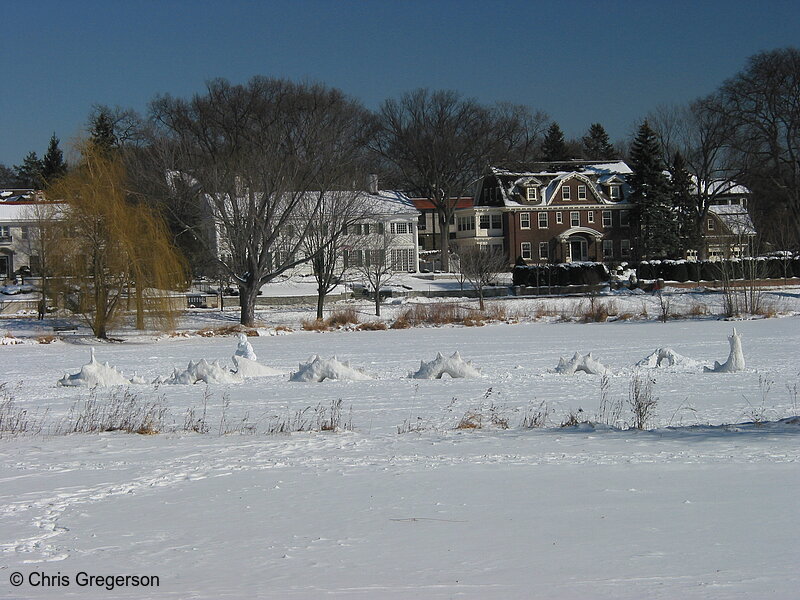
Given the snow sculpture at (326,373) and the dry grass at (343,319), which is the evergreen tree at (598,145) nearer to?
the dry grass at (343,319)

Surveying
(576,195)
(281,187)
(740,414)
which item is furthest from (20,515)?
(576,195)

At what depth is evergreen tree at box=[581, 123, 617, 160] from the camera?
117 meters

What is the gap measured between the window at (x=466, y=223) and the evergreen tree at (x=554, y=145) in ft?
80.9

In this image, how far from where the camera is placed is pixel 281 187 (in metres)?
50.8

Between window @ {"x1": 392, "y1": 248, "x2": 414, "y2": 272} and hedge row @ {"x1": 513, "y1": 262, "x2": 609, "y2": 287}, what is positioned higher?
window @ {"x1": 392, "y1": 248, "x2": 414, "y2": 272}

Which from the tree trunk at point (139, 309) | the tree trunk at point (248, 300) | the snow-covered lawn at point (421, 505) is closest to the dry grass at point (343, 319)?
the tree trunk at point (248, 300)

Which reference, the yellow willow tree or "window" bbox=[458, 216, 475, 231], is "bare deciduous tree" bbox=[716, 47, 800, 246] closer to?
"window" bbox=[458, 216, 475, 231]

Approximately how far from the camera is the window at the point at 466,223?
87250 millimetres

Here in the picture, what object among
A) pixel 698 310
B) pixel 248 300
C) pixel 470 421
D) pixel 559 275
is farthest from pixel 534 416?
pixel 559 275

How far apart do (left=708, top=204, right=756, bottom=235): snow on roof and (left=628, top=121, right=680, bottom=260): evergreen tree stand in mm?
6203

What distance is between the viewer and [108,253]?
43719mm

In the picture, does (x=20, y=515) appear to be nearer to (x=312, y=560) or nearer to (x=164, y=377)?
(x=312, y=560)

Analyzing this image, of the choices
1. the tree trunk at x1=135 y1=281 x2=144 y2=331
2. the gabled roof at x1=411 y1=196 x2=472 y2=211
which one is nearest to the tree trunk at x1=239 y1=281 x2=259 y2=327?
the tree trunk at x1=135 y1=281 x2=144 y2=331

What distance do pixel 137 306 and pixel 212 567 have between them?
129 feet
